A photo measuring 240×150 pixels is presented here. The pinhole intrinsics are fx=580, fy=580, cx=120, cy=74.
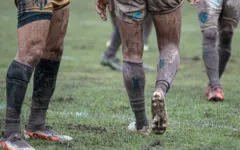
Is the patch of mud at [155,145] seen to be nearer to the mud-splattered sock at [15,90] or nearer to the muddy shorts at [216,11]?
the mud-splattered sock at [15,90]

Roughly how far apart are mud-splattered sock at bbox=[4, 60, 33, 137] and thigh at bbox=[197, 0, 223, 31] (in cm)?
302

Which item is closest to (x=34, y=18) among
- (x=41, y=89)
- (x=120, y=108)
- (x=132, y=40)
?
(x=41, y=89)

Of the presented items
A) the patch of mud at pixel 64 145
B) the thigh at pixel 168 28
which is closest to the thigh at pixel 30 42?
the patch of mud at pixel 64 145

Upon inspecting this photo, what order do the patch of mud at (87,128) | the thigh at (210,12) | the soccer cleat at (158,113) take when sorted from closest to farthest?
the soccer cleat at (158,113)
the patch of mud at (87,128)
the thigh at (210,12)

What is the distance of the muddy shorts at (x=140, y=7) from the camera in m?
4.54

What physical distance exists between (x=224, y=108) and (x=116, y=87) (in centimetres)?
198

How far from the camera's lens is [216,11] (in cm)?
666

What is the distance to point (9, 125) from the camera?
166 inches

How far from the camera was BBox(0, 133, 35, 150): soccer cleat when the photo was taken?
4.15 metres

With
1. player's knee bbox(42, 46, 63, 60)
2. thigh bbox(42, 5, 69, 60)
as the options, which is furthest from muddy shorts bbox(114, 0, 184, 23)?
player's knee bbox(42, 46, 63, 60)

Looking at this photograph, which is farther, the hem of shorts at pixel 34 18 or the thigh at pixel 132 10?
the thigh at pixel 132 10

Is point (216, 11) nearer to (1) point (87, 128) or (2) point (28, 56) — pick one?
(1) point (87, 128)

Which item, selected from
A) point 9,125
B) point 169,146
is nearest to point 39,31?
point 9,125

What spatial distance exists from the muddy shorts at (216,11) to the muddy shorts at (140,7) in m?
2.10
